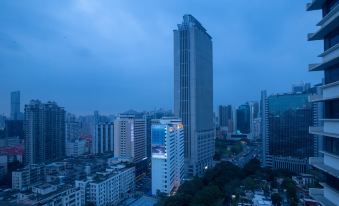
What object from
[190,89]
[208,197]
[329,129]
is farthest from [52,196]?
[190,89]

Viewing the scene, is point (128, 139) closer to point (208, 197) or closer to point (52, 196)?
point (52, 196)

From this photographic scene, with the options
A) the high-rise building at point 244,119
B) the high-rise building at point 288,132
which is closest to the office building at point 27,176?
the high-rise building at point 288,132

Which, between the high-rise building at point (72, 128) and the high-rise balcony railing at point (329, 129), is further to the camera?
the high-rise building at point (72, 128)

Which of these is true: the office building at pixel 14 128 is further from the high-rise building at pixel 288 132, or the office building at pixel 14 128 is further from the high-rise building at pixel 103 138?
the high-rise building at pixel 288 132

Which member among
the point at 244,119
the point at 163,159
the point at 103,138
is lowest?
the point at 103,138

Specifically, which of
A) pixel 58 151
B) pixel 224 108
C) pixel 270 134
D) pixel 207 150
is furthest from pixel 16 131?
pixel 224 108

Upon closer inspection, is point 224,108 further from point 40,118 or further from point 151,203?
point 151,203
